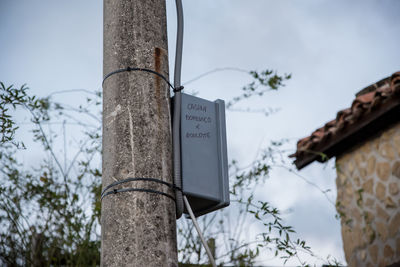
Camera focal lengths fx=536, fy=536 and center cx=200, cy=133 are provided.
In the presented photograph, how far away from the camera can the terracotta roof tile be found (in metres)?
5.46

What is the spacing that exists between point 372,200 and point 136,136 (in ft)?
16.7

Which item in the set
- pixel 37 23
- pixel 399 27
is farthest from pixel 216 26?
pixel 399 27

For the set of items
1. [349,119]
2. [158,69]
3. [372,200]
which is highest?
[349,119]

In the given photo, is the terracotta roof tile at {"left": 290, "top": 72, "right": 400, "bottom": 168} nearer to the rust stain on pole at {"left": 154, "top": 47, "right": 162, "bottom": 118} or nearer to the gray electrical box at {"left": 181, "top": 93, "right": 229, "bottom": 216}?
the gray electrical box at {"left": 181, "top": 93, "right": 229, "bottom": 216}

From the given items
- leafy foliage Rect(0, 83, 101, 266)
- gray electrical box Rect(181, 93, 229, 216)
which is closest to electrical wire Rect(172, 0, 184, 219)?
gray electrical box Rect(181, 93, 229, 216)

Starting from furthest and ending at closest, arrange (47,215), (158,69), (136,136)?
(47,215) < (158,69) < (136,136)

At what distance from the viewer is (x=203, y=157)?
1.80m

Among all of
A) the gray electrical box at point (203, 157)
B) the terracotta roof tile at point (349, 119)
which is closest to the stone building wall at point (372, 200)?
the terracotta roof tile at point (349, 119)

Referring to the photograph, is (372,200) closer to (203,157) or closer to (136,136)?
(203,157)

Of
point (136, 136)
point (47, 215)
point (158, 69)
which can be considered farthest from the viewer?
point (47, 215)

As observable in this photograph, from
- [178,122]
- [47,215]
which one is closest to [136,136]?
[178,122]

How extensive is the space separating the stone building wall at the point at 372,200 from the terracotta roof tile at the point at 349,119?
351 millimetres

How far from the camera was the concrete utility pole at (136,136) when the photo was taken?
4.78ft

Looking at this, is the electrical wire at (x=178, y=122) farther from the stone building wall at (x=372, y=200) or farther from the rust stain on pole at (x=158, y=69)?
the stone building wall at (x=372, y=200)
